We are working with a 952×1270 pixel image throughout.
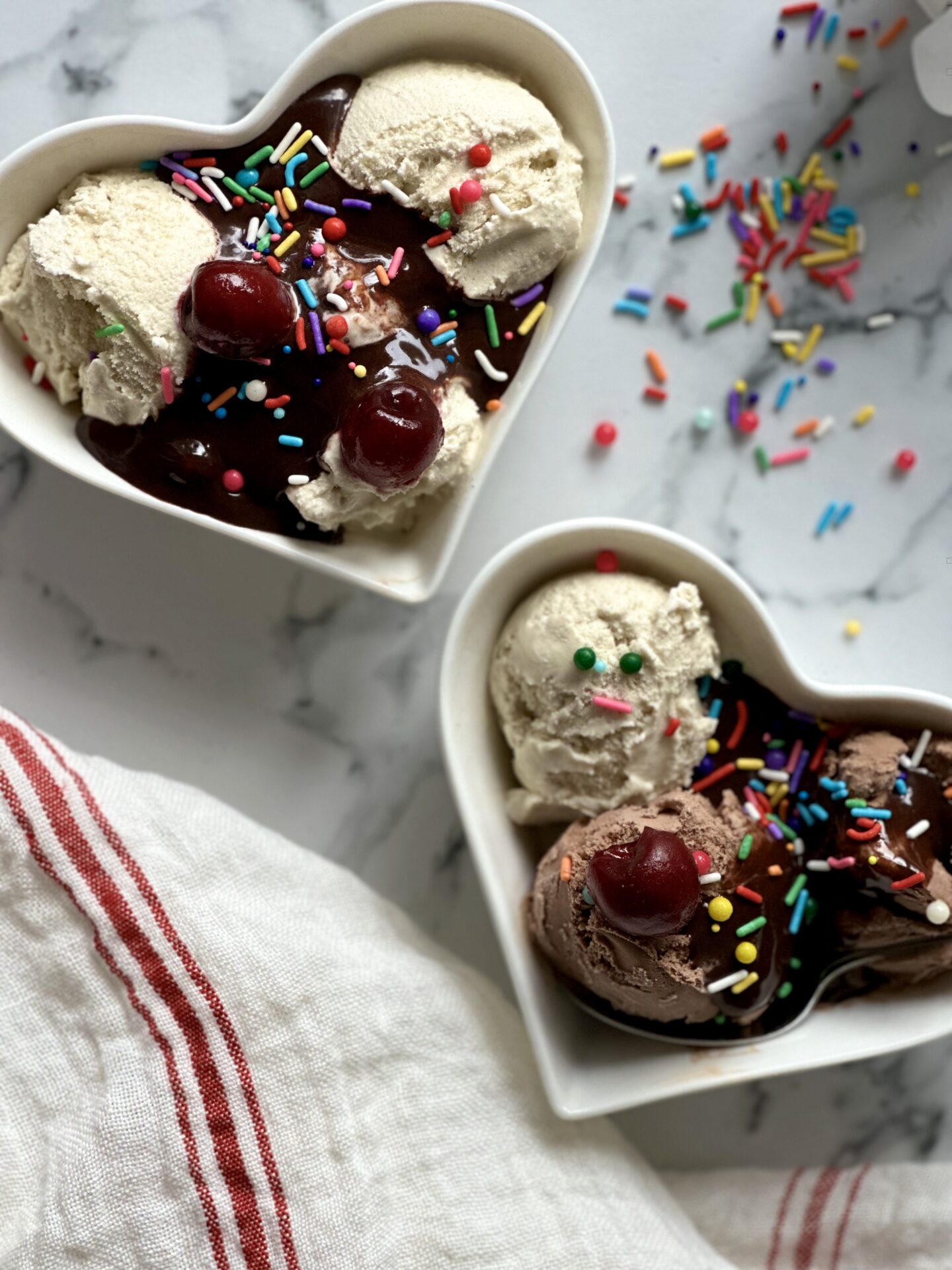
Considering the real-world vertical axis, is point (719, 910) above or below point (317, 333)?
below

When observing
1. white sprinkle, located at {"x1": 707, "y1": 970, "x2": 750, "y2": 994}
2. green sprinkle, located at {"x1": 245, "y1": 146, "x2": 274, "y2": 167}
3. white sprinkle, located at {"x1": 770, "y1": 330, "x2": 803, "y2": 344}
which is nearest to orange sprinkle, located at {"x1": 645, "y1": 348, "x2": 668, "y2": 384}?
white sprinkle, located at {"x1": 770, "y1": 330, "x2": 803, "y2": 344}

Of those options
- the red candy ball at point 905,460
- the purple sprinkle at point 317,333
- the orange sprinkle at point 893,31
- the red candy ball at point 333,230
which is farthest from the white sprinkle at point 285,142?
the red candy ball at point 905,460

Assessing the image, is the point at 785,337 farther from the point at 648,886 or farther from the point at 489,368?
the point at 648,886

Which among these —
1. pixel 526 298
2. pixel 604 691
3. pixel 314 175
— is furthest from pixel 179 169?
pixel 604 691

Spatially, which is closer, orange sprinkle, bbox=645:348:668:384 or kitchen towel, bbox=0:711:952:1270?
kitchen towel, bbox=0:711:952:1270

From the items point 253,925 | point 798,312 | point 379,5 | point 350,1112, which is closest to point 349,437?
point 379,5

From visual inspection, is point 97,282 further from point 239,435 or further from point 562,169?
point 562,169

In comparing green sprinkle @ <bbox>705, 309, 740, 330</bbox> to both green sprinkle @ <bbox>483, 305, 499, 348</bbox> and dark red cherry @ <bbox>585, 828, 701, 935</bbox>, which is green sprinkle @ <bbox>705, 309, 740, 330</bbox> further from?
dark red cherry @ <bbox>585, 828, 701, 935</bbox>
